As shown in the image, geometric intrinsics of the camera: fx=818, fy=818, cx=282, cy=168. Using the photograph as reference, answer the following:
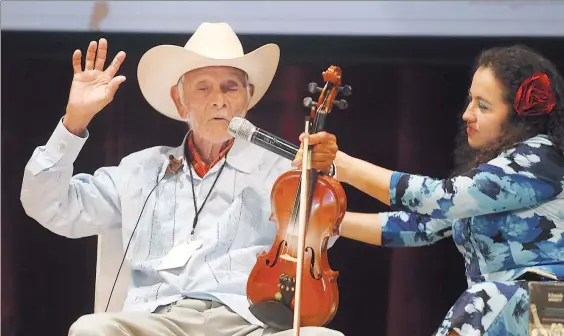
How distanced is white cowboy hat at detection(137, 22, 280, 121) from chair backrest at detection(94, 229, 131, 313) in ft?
1.51

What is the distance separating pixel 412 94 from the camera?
3080 mm

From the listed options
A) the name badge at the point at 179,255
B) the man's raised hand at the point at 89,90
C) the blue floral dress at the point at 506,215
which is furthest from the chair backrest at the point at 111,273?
the blue floral dress at the point at 506,215

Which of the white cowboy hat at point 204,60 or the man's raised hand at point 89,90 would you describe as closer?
the man's raised hand at point 89,90

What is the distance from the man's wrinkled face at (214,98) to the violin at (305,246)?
367 millimetres

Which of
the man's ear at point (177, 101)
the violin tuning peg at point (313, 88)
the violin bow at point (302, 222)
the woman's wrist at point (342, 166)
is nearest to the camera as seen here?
the violin bow at point (302, 222)

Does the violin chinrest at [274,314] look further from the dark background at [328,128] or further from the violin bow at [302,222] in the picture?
the dark background at [328,128]

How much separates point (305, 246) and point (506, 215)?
614 millimetres

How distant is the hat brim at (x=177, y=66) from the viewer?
2.50 m

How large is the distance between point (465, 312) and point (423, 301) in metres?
0.99

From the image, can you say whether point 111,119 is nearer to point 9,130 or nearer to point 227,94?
point 9,130

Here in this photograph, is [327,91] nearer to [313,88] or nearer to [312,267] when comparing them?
[313,88]

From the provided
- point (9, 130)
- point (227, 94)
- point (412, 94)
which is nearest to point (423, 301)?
point (412, 94)

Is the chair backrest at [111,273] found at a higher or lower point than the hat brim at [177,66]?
lower

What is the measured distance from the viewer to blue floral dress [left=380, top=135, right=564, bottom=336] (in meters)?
2.19
